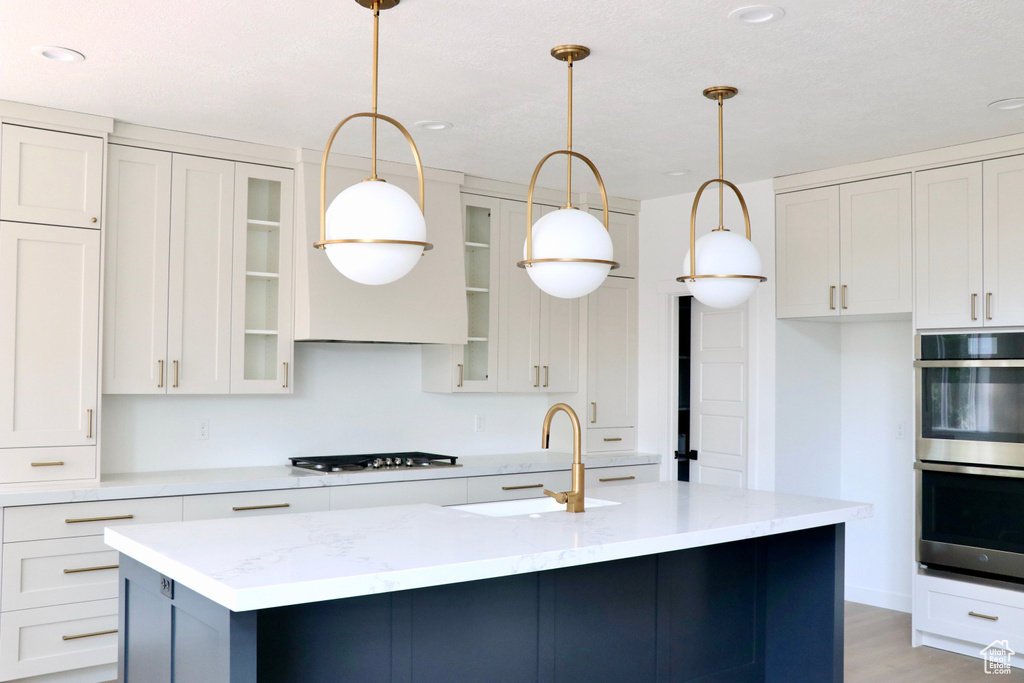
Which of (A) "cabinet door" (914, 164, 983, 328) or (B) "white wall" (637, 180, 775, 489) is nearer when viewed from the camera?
(A) "cabinet door" (914, 164, 983, 328)

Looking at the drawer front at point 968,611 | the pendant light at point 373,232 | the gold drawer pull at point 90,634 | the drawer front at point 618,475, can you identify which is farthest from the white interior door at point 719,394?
the gold drawer pull at point 90,634

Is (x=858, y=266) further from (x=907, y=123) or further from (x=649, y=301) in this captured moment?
(x=649, y=301)

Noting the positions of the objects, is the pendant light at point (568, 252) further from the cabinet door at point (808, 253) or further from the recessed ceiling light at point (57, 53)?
the cabinet door at point (808, 253)

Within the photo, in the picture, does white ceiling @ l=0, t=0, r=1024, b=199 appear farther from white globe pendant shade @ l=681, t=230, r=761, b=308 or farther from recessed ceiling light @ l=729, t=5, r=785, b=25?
white globe pendant shade @ l=681, t=230, r=761, b=308

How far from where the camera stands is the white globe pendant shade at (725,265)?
116 inches

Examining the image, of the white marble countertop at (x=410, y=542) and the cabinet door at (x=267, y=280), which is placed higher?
the cabinet door at (x=267, y=280)

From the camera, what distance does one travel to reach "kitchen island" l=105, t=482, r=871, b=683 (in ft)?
6.48

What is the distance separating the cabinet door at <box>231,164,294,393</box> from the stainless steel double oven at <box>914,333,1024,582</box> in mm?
3245

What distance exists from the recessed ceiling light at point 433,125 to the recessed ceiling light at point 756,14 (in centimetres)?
155

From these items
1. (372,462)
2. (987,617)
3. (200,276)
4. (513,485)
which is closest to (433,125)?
(200,276)

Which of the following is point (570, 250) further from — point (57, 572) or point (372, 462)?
point (57, 572)

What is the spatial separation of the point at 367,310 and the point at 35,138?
169 centimetres

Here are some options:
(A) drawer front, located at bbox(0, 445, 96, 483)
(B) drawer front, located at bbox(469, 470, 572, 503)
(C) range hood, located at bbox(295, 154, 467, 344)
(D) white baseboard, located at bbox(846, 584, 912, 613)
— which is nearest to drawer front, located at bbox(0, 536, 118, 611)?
(A) drawer front, located at bbox(0, 445, 96, 483)

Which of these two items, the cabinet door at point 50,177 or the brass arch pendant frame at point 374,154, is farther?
the cabinet door at point 50,177
